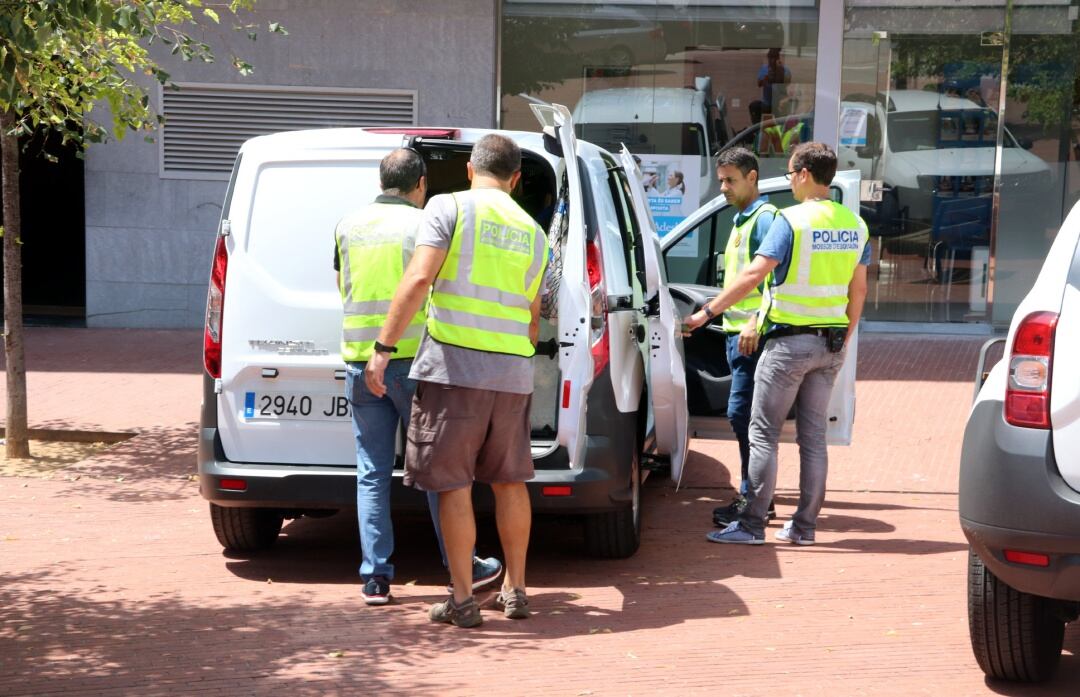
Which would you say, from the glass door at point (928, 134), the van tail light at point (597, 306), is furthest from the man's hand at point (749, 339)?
the glass door at point (928, 134)

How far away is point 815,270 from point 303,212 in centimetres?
234

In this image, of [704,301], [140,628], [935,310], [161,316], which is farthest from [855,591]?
[161,316]

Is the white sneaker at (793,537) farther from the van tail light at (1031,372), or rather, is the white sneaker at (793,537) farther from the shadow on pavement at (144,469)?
the shadow on pavement at (144,469)

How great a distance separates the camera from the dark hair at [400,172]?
5.54m

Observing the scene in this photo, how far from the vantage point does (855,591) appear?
586cm

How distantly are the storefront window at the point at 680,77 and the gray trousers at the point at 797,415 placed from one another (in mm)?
8090

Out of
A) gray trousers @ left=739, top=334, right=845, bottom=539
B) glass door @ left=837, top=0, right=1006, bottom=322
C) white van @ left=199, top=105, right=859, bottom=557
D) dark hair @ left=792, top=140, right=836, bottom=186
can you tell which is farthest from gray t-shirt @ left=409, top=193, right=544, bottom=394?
glass door @ left=837, top=0, right=1006, bottom=322

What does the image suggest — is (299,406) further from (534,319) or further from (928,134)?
(928,134)

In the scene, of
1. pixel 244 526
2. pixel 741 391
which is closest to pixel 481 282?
pixel 244 526

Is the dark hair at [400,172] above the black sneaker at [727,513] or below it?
above

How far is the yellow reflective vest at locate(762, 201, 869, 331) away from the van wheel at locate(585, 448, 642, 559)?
0.97 meters

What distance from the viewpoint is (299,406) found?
5766 mm

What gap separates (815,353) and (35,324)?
440 inches

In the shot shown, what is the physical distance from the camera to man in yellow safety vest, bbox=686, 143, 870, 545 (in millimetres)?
6402
